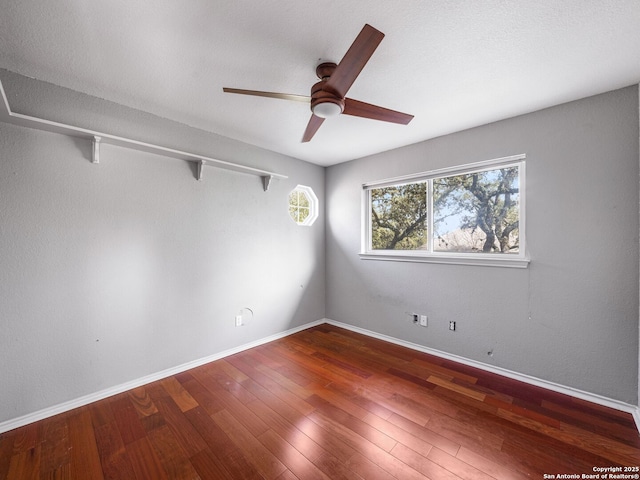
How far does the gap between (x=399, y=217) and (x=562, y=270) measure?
1607mm

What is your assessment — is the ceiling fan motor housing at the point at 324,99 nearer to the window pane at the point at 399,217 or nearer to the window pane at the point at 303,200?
the window pane at the point at 399,217

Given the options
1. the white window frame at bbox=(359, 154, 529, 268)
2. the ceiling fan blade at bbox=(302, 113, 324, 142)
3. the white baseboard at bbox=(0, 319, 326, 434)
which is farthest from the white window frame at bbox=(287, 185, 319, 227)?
the white baseboard at bbox=(0, 319, 326, 434)

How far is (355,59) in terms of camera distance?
4.13ft

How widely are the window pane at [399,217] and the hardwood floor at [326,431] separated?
1.45 meters

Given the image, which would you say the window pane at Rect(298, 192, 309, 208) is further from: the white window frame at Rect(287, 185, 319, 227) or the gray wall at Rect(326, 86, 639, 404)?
the gray wall at Rect(326, 86, 639, 404)

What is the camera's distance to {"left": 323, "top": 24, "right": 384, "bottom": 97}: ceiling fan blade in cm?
115

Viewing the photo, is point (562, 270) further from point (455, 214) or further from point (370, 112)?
point (370, 112)

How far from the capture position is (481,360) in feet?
8.26

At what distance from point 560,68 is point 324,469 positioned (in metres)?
2.81

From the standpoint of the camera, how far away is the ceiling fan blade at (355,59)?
1.15 meters

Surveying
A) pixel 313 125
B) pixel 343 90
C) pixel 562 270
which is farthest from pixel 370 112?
pixel 562 270

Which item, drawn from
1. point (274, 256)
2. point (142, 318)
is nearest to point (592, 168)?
point (274, 256)

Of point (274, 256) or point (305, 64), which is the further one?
point (274, 256)

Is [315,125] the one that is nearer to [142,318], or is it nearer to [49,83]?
[49,83]
